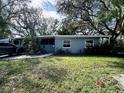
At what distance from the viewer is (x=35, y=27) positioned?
57094mm

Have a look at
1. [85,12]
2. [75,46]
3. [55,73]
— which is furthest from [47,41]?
[55,73]

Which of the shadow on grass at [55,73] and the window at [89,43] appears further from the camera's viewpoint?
the window at [89,43]

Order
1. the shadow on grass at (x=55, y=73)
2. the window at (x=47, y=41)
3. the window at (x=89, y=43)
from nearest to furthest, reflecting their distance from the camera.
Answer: the shadow on grass at (x=55, y=73) → the window at (x=89, y=43) → the window at (x=47, y=41)

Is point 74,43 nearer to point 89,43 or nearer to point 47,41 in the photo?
point 89,43

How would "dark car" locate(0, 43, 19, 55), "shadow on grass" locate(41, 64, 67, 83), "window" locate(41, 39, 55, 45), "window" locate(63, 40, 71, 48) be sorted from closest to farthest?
"shadow on grass" locate(41, 64, 67, 83) < "dark car" locate(0, 43, 19, 55) < "window" locate(63, 40, 71, 48) < "window" locate(41, 39, 55, 45)

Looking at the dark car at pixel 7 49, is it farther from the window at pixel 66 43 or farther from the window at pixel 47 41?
the window at pixel 66 43

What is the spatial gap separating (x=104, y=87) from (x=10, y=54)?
21.8 m

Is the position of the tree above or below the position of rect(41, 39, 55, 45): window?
above

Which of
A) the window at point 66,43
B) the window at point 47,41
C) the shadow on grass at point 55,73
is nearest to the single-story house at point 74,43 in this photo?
the window at point 66,43

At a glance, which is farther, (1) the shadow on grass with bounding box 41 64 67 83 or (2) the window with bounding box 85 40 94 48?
(2) the window with bounding box 85 40 94 48

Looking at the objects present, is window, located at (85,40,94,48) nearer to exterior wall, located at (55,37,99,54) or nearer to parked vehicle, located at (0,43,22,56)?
exterior wall, located at (55,37,99,54)

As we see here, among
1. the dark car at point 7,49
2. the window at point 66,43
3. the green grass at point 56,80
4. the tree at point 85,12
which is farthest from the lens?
the tree at point 85,12

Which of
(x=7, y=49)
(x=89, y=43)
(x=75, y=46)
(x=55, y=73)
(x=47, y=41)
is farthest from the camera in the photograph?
(x=47, y=41)

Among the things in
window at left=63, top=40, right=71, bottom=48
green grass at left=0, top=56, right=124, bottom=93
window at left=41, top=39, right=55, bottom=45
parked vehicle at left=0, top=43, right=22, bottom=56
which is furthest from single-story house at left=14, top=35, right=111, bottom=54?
green grass at left=0, top=56, right=124, bottom=93
